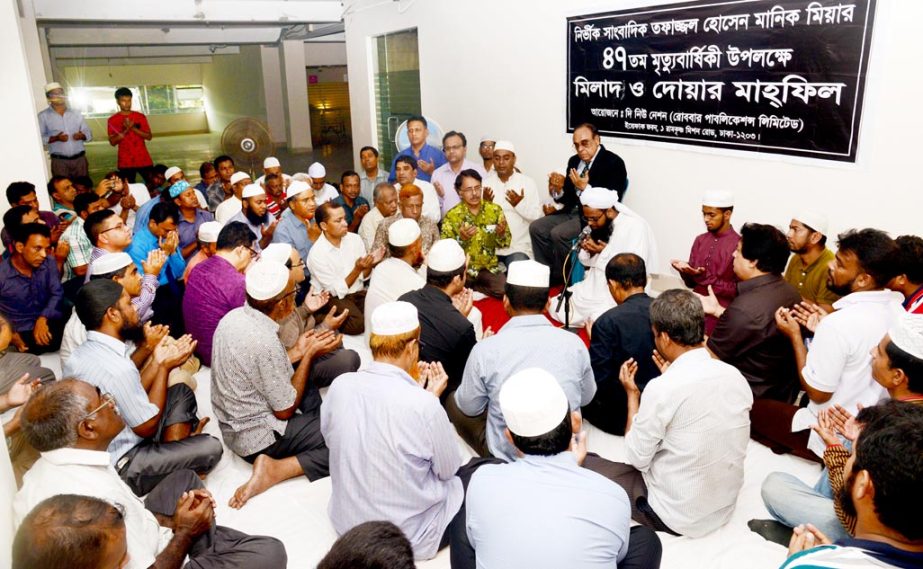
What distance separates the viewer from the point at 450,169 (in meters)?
6.48

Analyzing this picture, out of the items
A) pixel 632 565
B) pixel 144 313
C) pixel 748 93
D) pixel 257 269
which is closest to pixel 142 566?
pixel 257 269

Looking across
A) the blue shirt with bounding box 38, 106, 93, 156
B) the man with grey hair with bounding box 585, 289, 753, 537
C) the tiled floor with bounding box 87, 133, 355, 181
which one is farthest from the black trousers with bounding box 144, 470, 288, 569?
the tiled floor with bounding box 87, 133, 355, 181

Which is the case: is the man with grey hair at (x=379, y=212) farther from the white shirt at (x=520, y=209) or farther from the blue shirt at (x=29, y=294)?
the blue shirt at (x=29, y=294)

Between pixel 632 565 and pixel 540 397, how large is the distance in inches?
28.9

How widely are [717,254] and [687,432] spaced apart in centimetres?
211

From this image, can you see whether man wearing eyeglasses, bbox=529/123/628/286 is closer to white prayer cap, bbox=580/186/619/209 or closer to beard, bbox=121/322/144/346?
white prayer cap, bbox=580/186/619/209

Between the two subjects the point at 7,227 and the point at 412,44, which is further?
the point at 412,44

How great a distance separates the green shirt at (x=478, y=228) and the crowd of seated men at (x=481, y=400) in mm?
842

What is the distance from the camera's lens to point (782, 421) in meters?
3.10

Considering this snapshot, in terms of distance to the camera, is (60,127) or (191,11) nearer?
(60,127)

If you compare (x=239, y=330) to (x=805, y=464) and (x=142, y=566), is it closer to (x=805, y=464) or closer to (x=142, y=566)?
(x=142, y=566)

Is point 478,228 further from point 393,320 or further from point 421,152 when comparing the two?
point 393,320

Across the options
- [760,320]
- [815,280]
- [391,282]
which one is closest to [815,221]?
[815,280]

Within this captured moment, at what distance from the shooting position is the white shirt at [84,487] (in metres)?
1.98
